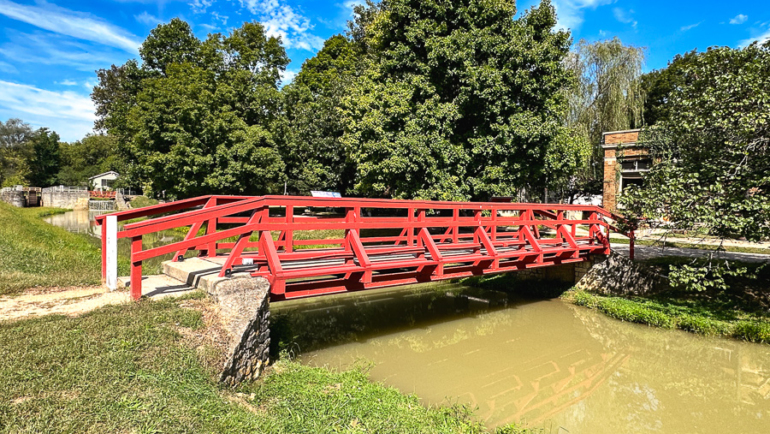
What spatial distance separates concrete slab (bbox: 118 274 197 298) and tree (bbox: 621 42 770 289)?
9.63 metres

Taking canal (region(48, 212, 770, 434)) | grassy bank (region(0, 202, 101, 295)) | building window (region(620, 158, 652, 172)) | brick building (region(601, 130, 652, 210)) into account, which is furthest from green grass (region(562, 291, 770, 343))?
building window (region(620, 158, 652, 172))

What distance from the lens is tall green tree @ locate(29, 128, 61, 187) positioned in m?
63.4

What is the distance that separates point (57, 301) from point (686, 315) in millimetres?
11968

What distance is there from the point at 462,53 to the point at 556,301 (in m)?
9.11

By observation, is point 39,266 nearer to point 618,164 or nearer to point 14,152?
point 618,164

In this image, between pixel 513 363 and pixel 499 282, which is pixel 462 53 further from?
pixel 513 363

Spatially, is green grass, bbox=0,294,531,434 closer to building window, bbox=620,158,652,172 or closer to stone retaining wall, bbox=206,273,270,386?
stone retaining wall, bbox=206,273,270,386

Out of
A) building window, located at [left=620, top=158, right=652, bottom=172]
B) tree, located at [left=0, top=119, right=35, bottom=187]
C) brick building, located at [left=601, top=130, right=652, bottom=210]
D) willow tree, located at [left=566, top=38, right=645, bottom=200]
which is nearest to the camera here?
brick building, located at [left=601, top=130, right=652, bottom=210]

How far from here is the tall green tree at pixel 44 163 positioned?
6341cm

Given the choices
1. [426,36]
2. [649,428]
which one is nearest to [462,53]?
[426,36]

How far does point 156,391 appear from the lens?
3.56 metres

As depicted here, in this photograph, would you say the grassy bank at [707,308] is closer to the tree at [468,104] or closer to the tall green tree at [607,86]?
the tree at [468,104]

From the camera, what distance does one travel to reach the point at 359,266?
650cm

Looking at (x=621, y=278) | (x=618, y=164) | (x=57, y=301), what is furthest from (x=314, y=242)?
(x=618, y=164)
